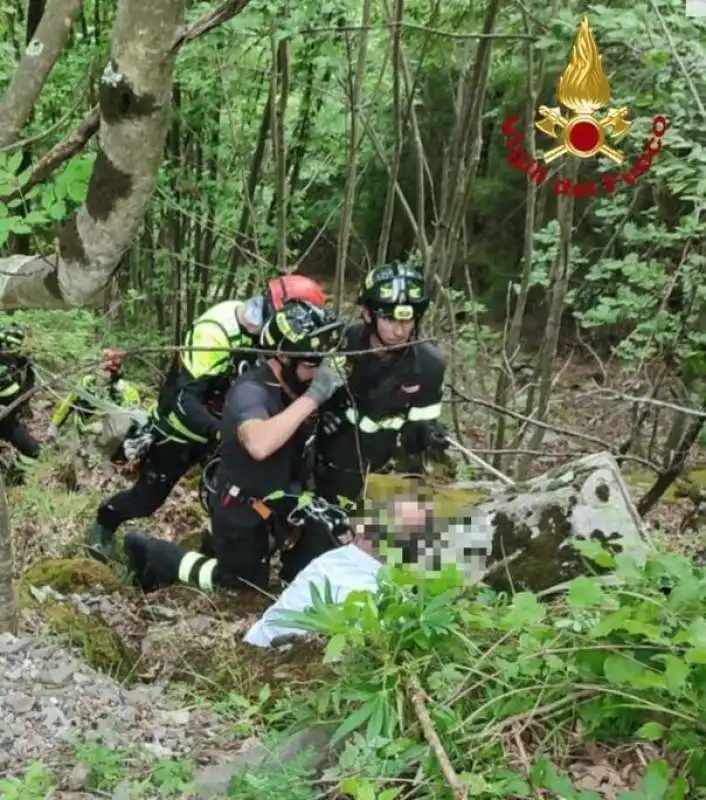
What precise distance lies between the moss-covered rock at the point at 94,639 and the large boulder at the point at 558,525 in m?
1.60

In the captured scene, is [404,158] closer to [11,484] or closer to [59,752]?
[11,484]

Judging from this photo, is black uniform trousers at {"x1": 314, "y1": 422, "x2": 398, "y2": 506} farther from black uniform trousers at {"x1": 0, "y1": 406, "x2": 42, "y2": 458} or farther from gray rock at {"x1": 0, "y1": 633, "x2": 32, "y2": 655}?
black uniform trousers at {"x1": 0, "y1": 406, "x2": 42, "y2": 458}

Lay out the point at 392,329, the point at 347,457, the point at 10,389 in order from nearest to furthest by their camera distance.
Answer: the point at 392,329 < the point at 347,457 < the point at 10,389

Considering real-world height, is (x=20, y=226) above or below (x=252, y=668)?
above

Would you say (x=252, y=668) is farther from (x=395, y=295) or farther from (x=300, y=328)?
(x=395, y=295)

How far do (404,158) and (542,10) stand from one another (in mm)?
6393

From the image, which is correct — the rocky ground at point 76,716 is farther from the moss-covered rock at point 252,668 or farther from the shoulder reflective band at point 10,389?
the shoulder reflective band at point 10,389

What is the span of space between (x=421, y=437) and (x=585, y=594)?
317cm

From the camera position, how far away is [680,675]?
2.27 meters

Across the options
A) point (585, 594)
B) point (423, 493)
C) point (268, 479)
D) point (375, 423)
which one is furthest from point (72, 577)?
point (585, 594)

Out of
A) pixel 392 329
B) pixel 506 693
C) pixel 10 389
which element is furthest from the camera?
pixel 10 389

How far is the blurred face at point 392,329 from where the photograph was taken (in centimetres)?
520

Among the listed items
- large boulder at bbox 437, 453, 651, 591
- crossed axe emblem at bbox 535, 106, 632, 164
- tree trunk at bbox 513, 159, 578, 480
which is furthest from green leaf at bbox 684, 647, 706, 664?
tree trunk at bbox 513, 159, 578, 480

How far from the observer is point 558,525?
4188mm
